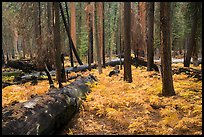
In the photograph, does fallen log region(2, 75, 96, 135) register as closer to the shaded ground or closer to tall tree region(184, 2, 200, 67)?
the shaded ground

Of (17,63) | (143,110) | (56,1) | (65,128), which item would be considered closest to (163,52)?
(143,110)

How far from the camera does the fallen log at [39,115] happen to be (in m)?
5.15

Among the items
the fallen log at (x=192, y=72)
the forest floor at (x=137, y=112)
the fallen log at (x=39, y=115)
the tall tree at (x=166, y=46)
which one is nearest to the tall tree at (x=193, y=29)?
the fallen log at (x=192, y=72)

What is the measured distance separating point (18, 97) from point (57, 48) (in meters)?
3.11

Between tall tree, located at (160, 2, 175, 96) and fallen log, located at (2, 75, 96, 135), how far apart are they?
376 centimetres

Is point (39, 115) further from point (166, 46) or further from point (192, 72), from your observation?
point (192, 72)

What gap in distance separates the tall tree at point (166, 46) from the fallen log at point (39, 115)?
12.3 ft

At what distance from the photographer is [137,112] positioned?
794 cm

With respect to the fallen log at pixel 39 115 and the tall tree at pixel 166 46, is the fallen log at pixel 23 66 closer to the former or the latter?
the tall tree at pixel 166 46

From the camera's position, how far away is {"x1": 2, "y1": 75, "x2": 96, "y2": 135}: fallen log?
515cm

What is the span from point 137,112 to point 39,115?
3349mm

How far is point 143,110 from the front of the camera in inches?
320

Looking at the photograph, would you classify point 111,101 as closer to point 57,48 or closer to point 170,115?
point 170,115

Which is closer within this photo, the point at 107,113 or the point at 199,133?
the point at 199,133
